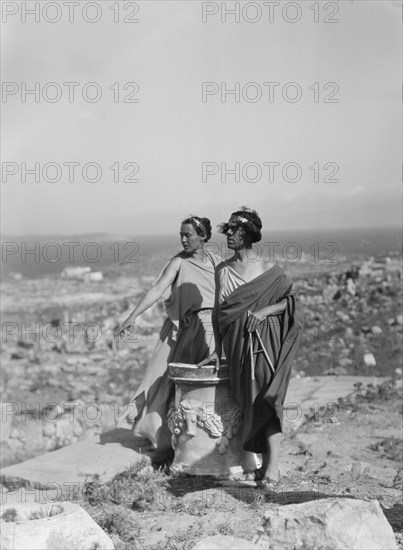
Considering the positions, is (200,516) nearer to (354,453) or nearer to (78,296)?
(354,453)

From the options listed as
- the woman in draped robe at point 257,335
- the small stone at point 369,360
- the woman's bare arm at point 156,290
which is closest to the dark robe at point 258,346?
the woman in draped robe at point 257,335

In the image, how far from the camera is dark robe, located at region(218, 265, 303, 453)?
188 inches

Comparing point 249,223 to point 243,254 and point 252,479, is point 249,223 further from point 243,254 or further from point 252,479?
point 252,479

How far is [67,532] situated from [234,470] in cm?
210

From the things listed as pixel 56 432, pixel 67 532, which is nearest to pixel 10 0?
pixel 56 432

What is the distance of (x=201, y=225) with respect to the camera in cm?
537

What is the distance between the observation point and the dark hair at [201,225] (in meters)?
5.34

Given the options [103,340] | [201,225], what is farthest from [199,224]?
[103,340]

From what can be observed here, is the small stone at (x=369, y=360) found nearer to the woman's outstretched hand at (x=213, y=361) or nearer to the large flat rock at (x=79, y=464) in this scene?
the large flat rock at (x=79, y=464)

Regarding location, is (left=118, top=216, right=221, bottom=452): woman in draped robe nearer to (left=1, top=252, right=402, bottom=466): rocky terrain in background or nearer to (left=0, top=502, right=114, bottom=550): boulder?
(left=0, top=502, right=114, bottom=550): boulder

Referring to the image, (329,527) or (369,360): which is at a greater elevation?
(329,527)

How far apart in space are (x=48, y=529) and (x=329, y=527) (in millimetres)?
1058

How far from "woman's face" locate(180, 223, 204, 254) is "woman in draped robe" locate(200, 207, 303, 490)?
527 millimetres

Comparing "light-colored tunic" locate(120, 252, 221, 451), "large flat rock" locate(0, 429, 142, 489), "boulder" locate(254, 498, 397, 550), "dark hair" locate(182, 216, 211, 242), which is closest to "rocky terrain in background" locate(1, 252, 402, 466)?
"large flat rock" locate(0, 429, 142, 489)
